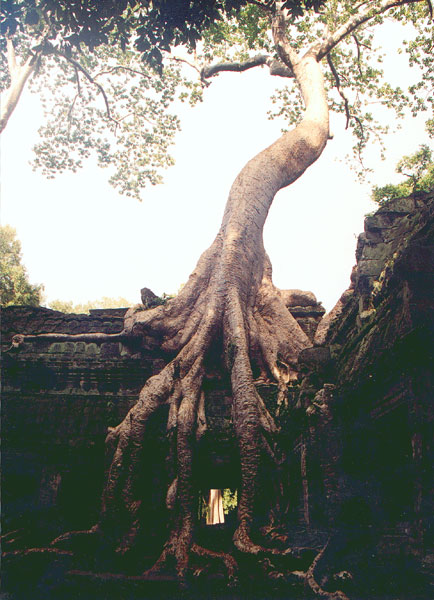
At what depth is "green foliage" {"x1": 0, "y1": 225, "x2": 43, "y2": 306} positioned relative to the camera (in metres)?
13.6

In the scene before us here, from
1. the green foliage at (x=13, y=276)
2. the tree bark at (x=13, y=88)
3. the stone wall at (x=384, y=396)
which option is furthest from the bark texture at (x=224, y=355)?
the green foliage at (x=13, y=276)

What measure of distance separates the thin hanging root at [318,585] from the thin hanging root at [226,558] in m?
0.61

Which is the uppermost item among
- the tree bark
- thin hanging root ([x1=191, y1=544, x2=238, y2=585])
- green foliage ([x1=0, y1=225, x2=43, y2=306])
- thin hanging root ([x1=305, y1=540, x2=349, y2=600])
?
the tree bark

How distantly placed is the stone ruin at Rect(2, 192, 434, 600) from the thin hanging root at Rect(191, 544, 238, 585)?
1.48 ft

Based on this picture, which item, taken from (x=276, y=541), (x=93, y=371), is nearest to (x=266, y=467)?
(x=276, y=541)

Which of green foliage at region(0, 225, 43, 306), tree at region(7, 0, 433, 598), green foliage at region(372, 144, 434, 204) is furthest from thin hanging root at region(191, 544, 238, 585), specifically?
green foliage at region(0, 225, 43, 306)

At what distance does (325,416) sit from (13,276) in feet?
44.4

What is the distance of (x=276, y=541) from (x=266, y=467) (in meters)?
0.59

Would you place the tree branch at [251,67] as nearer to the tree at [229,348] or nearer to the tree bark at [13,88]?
the tree at [229,348]

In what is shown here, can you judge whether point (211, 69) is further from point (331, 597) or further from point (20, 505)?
point (331, 597)

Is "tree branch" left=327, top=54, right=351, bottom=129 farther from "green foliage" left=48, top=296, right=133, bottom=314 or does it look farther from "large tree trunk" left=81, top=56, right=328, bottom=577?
"green foliage" left=48, top=296, right=133, bottom=314

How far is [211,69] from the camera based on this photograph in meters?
9.20

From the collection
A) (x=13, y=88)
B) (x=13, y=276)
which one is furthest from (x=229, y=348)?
(x=13, y=276)

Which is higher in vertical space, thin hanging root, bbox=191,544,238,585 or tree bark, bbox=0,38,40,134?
tree bark, bbox=0,38,40,134
